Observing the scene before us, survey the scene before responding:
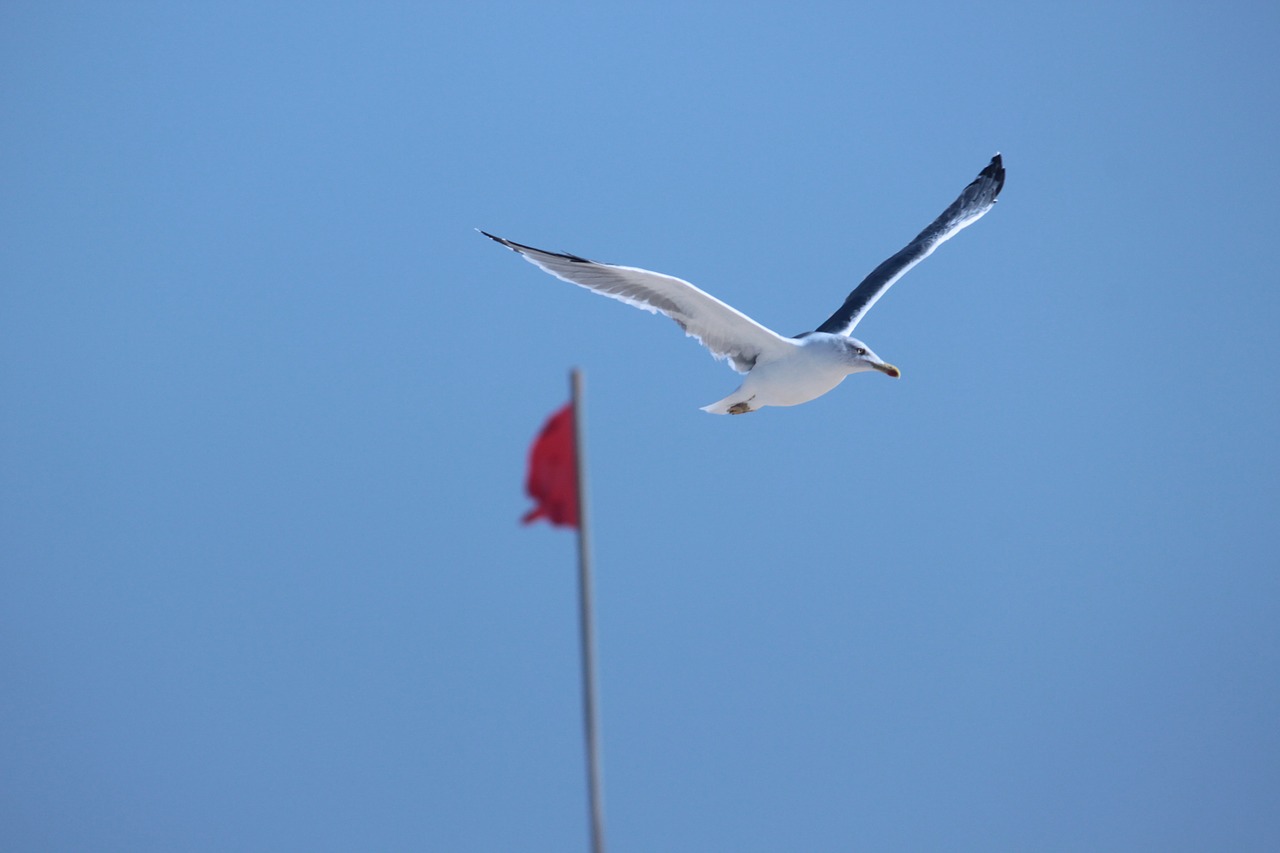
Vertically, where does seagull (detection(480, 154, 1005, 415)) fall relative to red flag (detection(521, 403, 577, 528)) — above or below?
above

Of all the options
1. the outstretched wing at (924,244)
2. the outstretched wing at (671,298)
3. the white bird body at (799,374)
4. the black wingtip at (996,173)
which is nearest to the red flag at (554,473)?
the outstretched wing at (671,298)

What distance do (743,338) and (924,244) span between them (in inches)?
116

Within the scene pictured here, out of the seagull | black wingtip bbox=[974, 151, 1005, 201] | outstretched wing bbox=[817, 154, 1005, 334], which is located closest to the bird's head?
the seagull

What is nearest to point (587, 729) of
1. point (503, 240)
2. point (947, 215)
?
point (503, 240)

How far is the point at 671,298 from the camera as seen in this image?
432 inches

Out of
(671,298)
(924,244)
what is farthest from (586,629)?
(924,244)

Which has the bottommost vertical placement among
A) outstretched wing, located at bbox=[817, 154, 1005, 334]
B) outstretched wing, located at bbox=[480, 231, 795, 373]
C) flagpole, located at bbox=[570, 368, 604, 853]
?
flagpole, located at bbox=[570, 368, 604, 853]

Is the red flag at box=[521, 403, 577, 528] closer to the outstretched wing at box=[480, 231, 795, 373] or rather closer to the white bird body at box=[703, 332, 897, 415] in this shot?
the outstretched wing at box=[480, 231, 795, 373]

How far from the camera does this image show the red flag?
661 centimetres

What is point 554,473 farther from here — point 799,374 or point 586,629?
point 799,374

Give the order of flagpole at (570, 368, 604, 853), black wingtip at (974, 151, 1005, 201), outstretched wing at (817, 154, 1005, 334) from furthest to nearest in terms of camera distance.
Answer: black wingtip at (974, 151, 1005, 201) → outstretched wing at (817, 154, 1005, 334) → flagpole at (570, 368, 604, 853)

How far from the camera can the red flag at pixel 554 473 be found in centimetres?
661

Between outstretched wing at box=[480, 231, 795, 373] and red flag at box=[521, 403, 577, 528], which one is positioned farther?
outstretched wing at box=[480, 231, 795, 373]

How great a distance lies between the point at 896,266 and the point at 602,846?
790 centimetres
